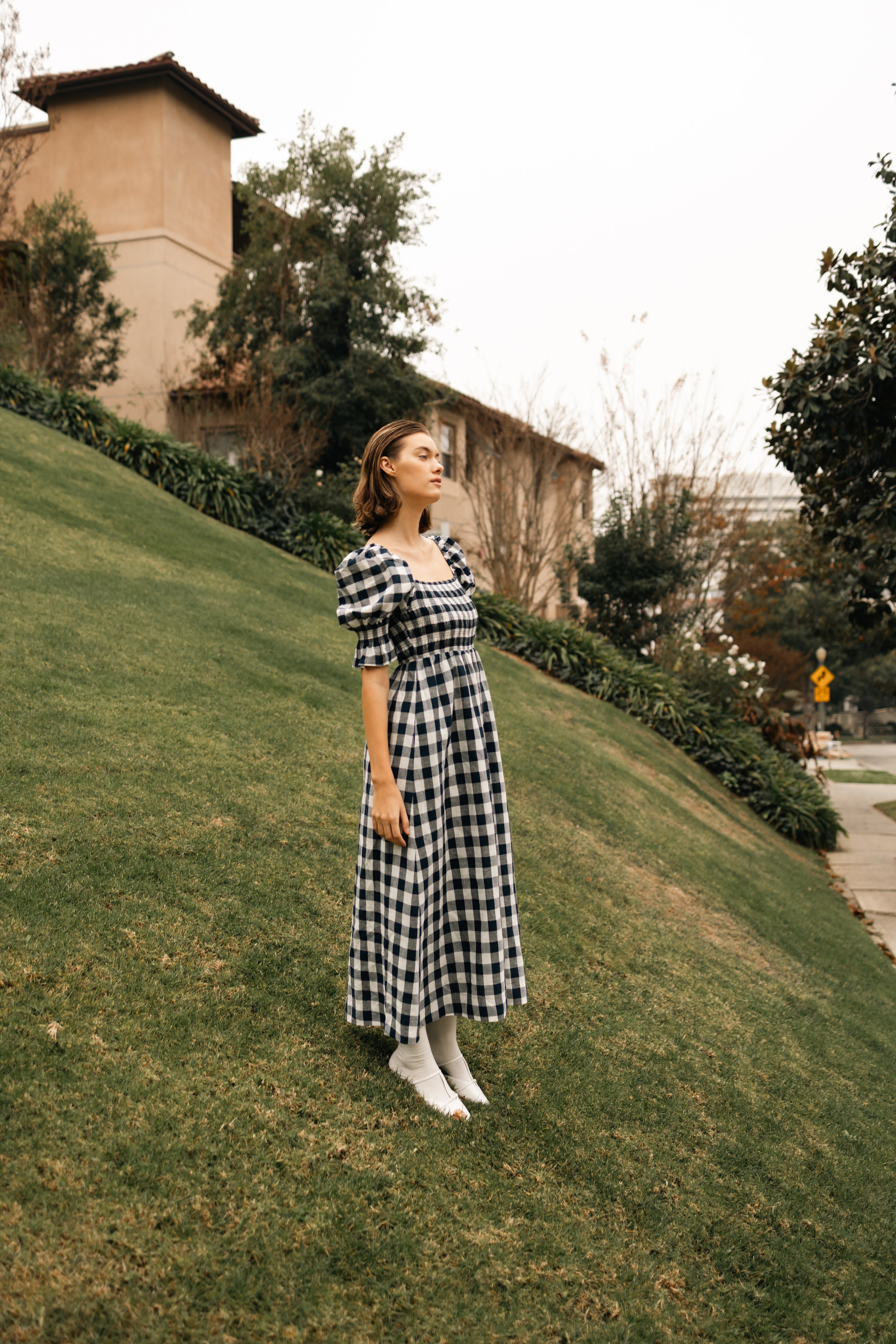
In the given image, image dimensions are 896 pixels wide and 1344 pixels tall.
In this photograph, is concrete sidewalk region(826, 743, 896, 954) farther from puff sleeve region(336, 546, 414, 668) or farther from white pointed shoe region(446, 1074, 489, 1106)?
puff sleeve region(336, 546, 414, 668)

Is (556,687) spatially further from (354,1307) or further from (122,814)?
(354,1307)

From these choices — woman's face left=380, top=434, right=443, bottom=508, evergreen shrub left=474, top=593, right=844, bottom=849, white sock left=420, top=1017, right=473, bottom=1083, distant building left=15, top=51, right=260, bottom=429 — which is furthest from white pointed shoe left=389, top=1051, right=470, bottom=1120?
distant building left=15, top=51, right=260, bottom=429

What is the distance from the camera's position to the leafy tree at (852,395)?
→ 7.08m

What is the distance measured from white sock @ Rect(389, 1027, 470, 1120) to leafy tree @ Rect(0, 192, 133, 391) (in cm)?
1647

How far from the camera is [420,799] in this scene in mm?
2611

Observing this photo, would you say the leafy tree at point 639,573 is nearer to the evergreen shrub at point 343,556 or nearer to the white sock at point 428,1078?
the evergreen shrub at point 343,556

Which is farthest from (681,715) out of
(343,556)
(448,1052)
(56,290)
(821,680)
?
(821,680)

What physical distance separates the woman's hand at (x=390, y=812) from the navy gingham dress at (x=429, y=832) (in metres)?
0.06

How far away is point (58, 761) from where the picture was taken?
4.25 m

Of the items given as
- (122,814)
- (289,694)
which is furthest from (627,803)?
(122,814)

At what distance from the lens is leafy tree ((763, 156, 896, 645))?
7.08m

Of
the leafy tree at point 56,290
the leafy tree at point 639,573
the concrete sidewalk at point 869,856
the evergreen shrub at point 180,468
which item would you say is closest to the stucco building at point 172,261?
the leafy tree at point 639,573

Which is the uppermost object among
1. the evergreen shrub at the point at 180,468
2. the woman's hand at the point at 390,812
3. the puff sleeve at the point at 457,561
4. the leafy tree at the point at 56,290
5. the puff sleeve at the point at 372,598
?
the leafy tree at the point at 56,290

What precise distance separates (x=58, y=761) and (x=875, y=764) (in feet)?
101
